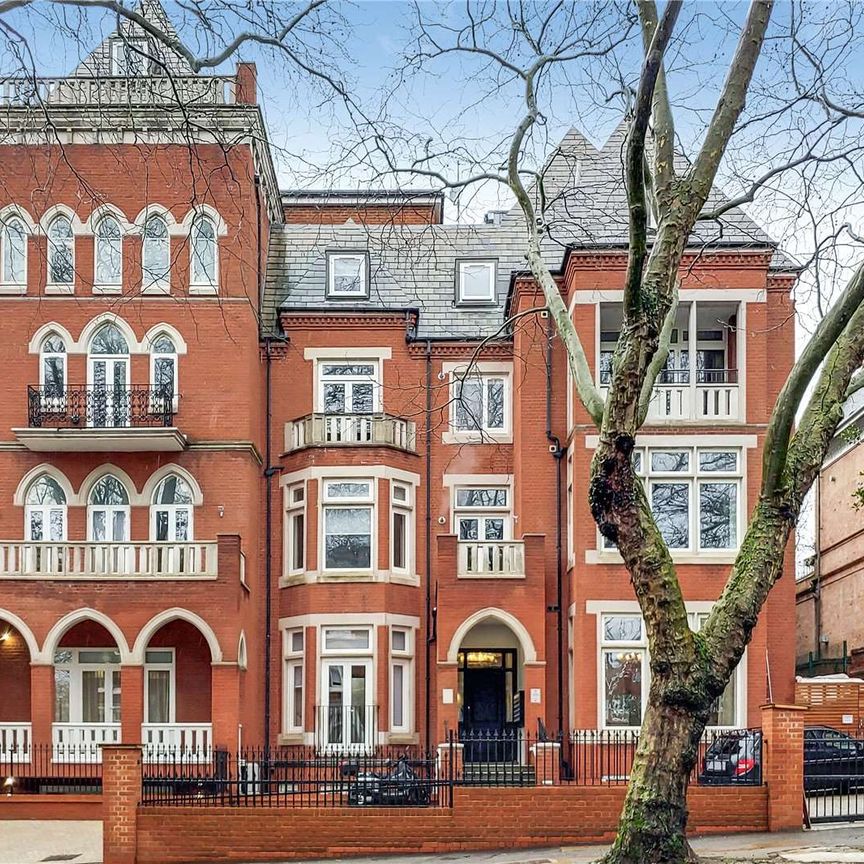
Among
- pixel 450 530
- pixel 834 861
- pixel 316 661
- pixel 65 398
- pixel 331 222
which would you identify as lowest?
pixel 834 861

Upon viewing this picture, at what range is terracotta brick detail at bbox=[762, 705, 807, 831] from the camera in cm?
1928

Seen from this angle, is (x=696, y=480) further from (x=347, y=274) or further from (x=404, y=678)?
(x=347, y=274)

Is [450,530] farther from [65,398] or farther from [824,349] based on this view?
[824,349]

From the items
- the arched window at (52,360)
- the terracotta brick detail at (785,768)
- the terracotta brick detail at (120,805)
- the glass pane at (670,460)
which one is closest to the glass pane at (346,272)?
the arched window at (52,360)

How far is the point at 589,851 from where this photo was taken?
60.7 feet

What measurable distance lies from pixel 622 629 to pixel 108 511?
10.7 meters

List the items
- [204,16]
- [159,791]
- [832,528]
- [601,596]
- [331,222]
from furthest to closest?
[832,528] → [331,222] → [601,596] → [159,791] → [204,16]

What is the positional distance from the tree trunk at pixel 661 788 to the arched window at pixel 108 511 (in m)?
17.1

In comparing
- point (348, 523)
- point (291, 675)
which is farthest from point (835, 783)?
point (291, 675)

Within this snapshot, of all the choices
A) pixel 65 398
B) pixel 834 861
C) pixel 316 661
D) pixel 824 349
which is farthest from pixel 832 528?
pixel 824 349

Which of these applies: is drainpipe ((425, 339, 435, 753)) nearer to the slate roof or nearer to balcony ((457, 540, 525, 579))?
the slate roof

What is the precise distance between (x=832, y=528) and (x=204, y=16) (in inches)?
1399

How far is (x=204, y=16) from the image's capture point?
1008cm

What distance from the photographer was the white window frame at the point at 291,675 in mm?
28781
